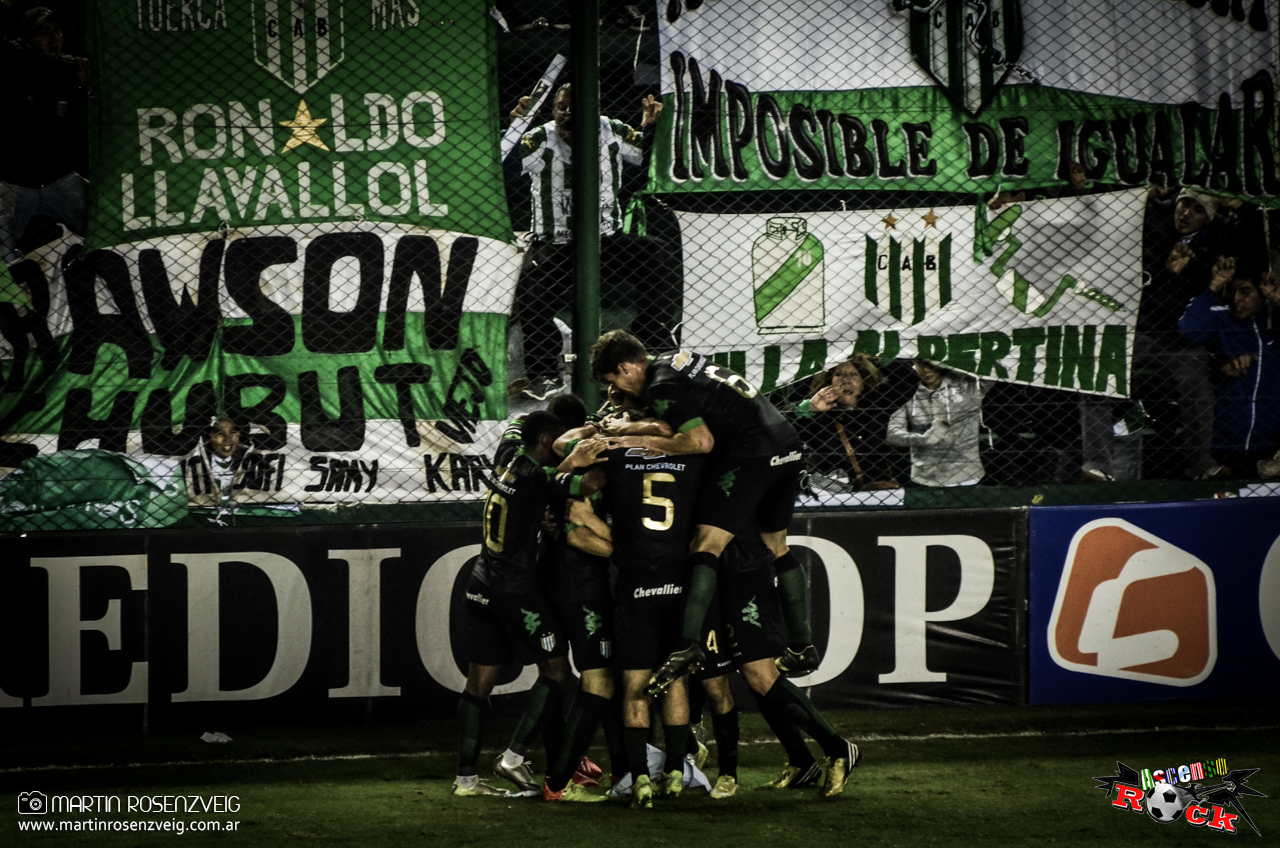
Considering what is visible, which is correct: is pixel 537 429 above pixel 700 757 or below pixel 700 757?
above

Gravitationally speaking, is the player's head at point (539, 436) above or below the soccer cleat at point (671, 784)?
above

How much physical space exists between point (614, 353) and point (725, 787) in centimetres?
191

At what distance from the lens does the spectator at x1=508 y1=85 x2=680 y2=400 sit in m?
6.74

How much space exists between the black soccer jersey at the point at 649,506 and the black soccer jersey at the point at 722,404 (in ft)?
0.72

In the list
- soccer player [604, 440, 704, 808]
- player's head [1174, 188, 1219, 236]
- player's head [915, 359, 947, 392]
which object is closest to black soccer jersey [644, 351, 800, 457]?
soccer player [604, 440, 704, 808]

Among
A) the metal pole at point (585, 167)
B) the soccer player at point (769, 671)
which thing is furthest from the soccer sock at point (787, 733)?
the metal pole at point (585, 167)

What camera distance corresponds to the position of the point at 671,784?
5023 mm

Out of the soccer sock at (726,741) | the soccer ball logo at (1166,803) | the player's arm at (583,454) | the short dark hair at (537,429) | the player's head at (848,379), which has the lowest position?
the soccer ball logo at (1166,803)

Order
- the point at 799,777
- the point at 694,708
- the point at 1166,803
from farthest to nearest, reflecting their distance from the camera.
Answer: the point at 694,708 → the point at 799,777 → the point at 1166,803

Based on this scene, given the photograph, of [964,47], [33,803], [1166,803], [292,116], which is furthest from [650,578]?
[964,47]

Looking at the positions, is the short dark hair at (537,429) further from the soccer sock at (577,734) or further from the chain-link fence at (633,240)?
the chain-link fence at (633,240)

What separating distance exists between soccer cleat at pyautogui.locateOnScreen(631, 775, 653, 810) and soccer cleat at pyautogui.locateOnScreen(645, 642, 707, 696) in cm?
35

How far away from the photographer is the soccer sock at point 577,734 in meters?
5.03

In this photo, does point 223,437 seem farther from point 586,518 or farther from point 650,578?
point 650,578
